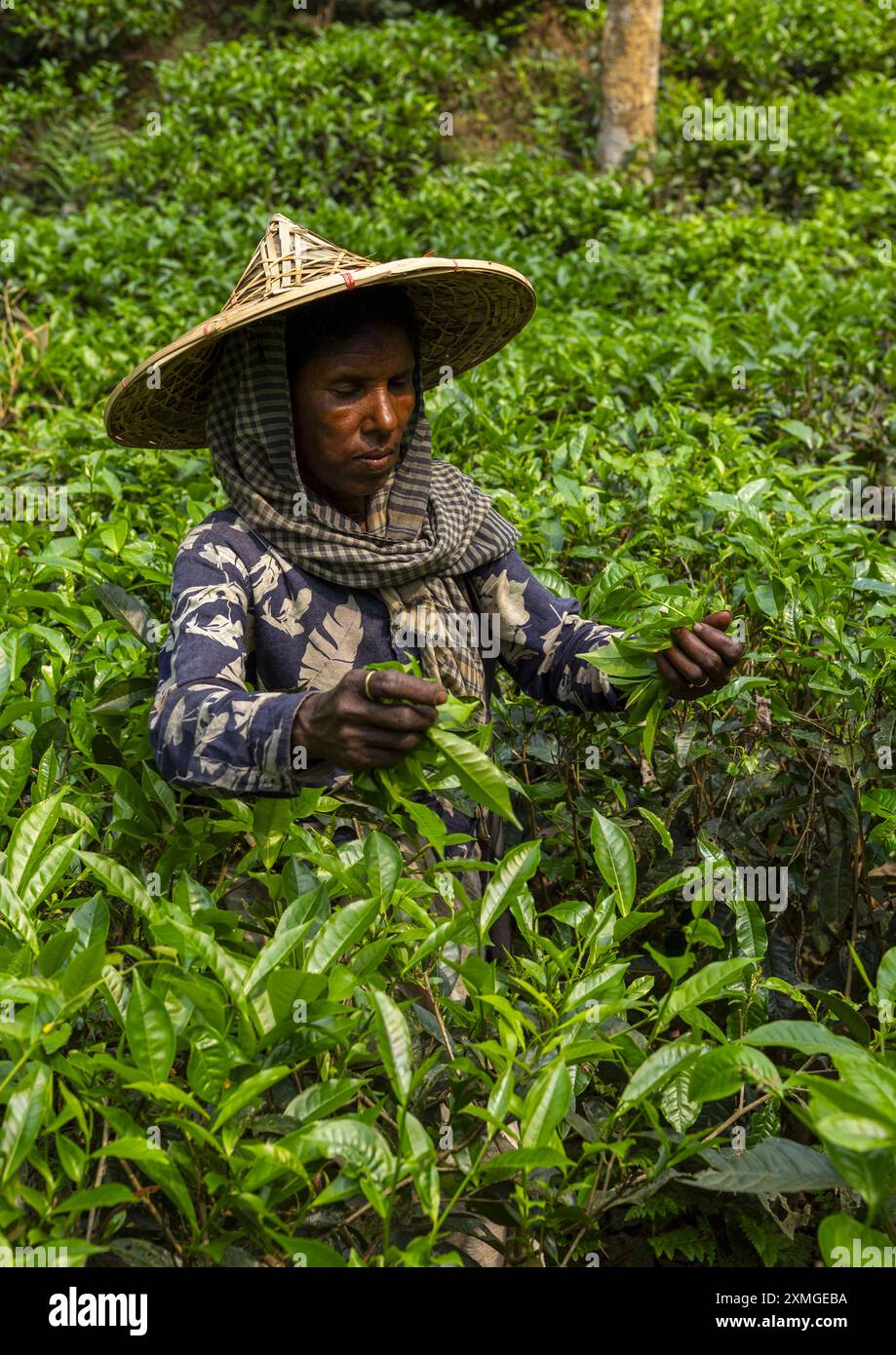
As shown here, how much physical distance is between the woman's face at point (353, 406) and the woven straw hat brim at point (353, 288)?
9cm

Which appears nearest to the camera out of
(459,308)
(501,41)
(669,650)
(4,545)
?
(669,650)

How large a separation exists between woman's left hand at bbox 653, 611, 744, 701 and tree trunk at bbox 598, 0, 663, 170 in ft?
19.2

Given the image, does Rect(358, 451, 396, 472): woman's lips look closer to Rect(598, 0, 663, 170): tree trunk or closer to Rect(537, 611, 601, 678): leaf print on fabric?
Rect(537, 611, 601, 678): leaf print on fabric

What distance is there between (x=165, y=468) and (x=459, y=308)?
1.31 m

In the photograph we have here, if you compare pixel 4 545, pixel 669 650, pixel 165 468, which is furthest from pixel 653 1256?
pixel 165 468

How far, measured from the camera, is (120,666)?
2.08 meters

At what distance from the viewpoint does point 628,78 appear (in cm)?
705

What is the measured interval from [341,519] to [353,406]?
0.16 m

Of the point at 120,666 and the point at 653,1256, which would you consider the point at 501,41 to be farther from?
the point at 653,1256

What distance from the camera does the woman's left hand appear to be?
68.3 inches

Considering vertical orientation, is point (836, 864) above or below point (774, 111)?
below

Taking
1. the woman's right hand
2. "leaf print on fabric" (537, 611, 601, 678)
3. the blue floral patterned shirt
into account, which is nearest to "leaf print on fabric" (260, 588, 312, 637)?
the blue floral patterned shirt

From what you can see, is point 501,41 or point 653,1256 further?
point 501,41

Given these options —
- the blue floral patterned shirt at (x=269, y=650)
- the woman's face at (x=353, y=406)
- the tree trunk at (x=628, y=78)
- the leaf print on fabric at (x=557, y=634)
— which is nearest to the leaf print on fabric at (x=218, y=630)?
the blue floral patterned shirt at (x=269, y=650)
